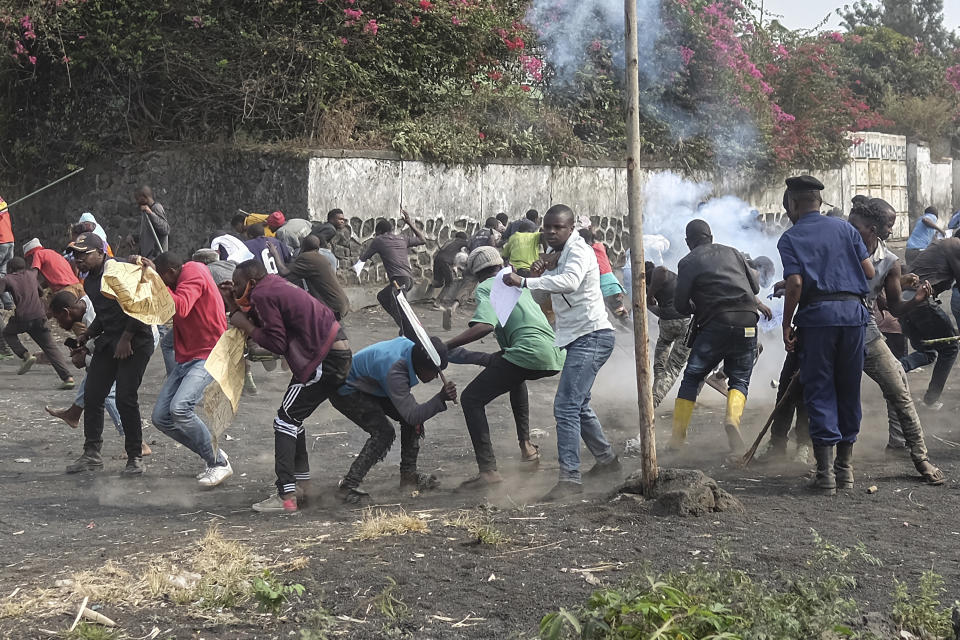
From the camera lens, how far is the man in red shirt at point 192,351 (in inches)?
302

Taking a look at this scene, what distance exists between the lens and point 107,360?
26.6 feet

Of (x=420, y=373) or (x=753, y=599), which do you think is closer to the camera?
(x=753, y=599)

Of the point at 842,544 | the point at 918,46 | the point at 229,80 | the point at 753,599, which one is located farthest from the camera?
the point at 918,46

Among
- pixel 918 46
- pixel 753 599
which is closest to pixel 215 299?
pixel 753 599

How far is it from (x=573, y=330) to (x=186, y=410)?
263 centimetres

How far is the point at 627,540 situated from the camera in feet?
18.5

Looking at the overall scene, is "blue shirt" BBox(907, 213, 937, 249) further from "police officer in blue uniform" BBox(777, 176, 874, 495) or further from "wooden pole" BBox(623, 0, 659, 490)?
"wooden pole" BBox(623, 0, 659, 490)

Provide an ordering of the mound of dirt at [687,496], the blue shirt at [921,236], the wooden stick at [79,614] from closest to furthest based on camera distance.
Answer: the wooden stick at [79,614] < the mound of dirt at [687,496] < the blue shirt at [921,236]

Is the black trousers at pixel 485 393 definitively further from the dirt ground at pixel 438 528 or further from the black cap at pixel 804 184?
the black cap at pixel 804 184

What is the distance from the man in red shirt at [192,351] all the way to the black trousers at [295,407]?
0.84m

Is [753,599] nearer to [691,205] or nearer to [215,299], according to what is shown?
[215,299]

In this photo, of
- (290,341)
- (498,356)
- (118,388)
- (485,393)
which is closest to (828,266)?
(498,356)

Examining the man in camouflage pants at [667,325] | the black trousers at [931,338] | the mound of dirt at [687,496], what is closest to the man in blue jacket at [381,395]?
the mound of dirt at [687,496]

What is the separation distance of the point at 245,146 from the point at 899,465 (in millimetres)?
11533
